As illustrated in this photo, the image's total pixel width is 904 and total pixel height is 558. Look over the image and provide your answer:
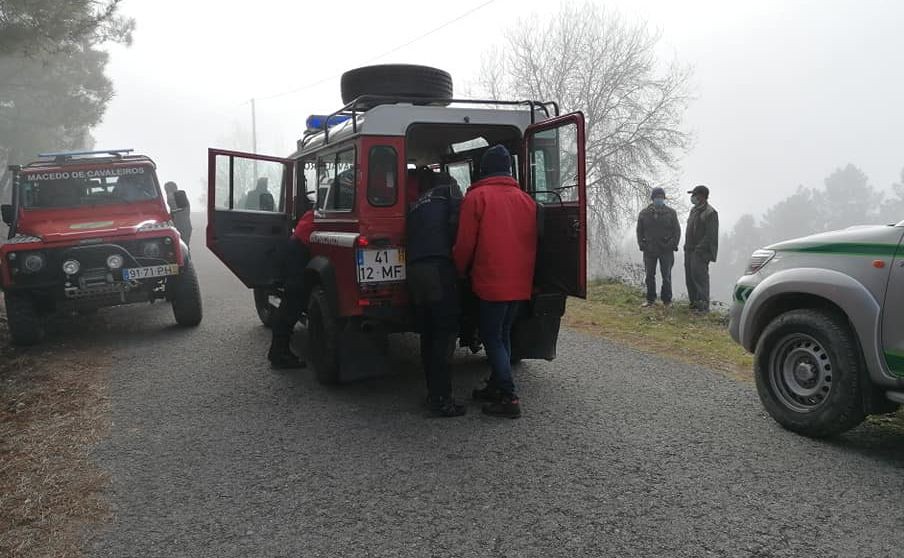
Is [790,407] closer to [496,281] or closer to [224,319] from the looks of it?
[496,281]

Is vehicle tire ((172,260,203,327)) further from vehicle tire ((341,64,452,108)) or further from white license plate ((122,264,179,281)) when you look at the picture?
vehicle tire ((341,64,452,108))

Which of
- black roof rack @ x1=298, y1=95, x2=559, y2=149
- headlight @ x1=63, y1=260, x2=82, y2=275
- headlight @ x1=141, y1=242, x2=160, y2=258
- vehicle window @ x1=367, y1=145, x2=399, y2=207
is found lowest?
headlight @ x1=63, y1=260, x2=82, y2=275

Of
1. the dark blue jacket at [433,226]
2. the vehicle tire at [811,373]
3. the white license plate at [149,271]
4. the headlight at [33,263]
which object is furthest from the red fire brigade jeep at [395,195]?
the headlight at [33,263]

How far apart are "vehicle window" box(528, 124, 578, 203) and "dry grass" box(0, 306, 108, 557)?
3.80 metres

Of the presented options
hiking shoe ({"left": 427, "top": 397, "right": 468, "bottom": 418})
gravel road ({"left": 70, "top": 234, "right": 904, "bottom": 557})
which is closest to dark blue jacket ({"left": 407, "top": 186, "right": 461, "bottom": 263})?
hiking shoe ({"left": 427, "top": 397, "right": 468, "bottom": 418})

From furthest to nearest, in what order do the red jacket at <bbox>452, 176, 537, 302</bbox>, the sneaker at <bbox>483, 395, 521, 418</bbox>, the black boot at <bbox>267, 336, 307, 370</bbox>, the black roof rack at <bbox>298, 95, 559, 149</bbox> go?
1. the black boot at <bbox>267, 336, 307, 370</bbox>
2. the black roof rack at <bbox>298, 95, 559, 149</bbox>
3. the sneaker at <bbox>483, 395, 521, 418</bbox>
4. the red jacket at <bbox>452, 176, 537, 302</bbox>

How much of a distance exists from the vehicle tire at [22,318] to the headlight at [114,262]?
3.30ft

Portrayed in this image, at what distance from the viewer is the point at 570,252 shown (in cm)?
462

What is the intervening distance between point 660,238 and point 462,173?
4.64 m

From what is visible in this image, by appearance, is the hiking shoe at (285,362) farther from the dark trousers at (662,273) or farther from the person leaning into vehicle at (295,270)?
the dark trousers at (662,273)

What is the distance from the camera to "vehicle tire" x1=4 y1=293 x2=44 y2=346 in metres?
6.93

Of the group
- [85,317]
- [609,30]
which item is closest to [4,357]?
[85,317]

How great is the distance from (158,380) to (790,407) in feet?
17.4

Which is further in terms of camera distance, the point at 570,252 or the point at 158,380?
the point at 158,380
